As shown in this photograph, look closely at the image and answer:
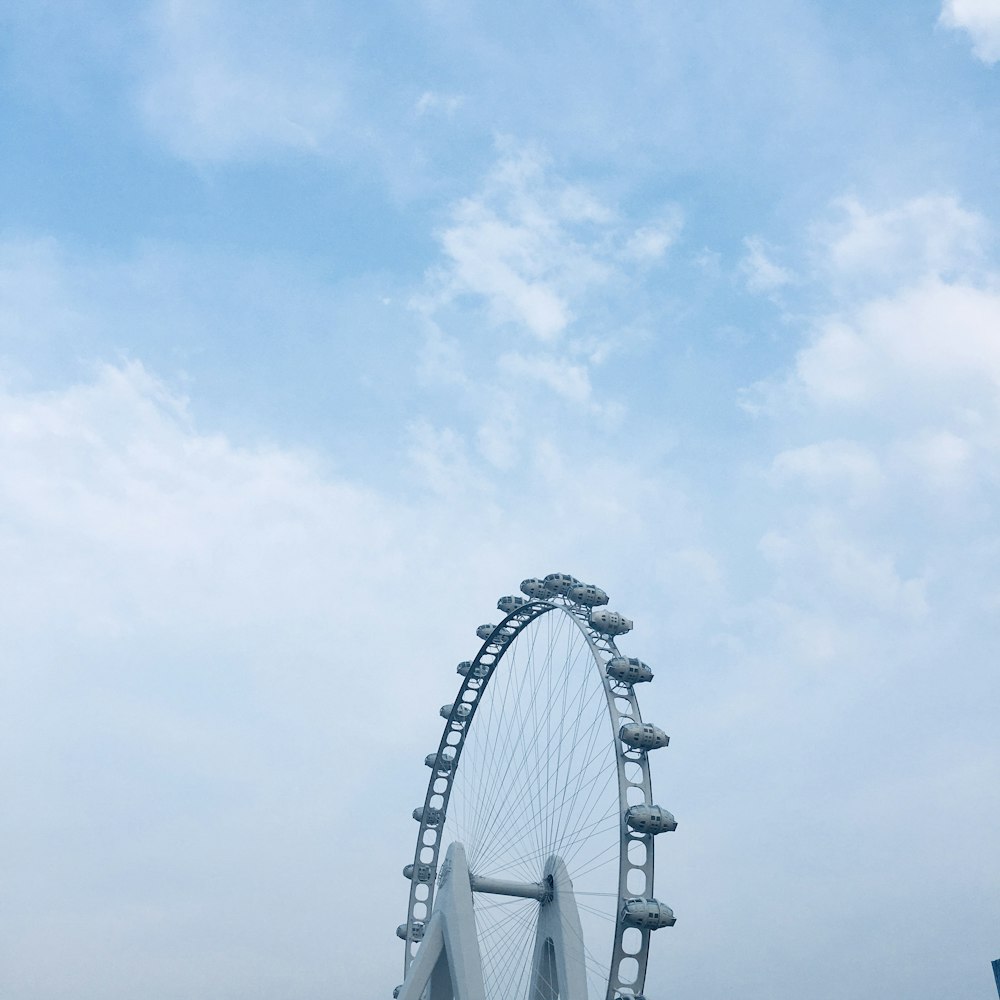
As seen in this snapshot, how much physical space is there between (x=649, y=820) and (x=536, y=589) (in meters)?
11.5

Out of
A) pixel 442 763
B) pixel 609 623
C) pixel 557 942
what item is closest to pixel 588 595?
pixel 609 623

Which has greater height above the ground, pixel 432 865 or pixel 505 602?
pixel 505 602

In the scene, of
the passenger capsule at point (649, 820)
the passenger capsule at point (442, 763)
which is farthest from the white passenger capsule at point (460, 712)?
the passenger capsule at point (649, 820)

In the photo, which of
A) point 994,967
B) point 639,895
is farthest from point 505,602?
point 994,967

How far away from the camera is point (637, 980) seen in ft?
91.0

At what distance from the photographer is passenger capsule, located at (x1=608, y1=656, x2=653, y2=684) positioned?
3256cm

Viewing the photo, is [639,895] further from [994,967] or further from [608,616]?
[994,967]

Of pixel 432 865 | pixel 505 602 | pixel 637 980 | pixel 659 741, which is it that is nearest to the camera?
pixel 637 980

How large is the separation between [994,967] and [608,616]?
51325mm

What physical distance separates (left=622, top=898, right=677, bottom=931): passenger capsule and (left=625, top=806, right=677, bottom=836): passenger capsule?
181cm

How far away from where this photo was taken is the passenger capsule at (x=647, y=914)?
2808 cm

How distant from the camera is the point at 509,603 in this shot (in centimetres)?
4212

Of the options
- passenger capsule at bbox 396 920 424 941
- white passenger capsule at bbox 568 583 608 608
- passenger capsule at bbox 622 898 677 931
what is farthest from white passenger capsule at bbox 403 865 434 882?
passenger capsule at bbox 622 898 677 931

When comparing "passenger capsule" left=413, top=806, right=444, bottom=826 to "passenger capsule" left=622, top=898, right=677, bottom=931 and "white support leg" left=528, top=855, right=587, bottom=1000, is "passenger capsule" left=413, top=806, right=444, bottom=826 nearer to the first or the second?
"white support leg" left=528, top=855, right=587, bottom=1000
